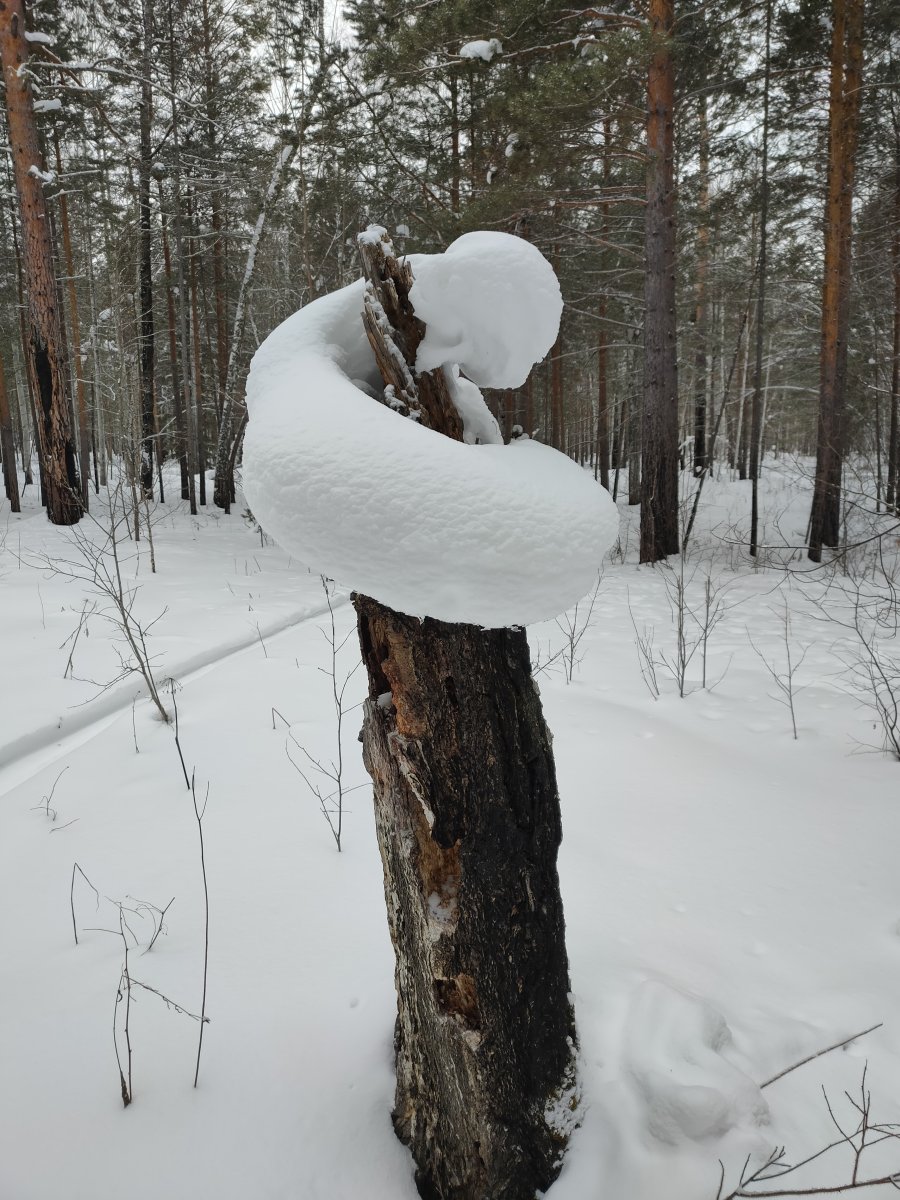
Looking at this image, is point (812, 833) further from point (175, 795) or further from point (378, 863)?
point (175, 795)

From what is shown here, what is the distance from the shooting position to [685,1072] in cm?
131

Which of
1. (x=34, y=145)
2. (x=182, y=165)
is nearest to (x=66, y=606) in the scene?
(x=34, y=145)

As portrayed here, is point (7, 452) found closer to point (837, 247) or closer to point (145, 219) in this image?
point (145, 219)

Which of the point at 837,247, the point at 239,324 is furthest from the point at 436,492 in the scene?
the point at 239,324

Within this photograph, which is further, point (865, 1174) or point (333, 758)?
point (333, 758)

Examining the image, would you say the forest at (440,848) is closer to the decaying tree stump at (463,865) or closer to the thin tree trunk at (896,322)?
the decaying tree stump at (463,865)

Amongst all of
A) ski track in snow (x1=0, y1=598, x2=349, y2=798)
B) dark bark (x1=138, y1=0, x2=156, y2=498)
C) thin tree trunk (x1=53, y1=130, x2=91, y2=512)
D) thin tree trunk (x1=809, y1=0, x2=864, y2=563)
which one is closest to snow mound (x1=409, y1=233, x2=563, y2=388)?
ski track in snow (x1=0, y1=598, x2=349, y2=798)

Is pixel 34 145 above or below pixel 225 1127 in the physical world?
above

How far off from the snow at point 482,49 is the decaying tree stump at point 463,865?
7446 mm

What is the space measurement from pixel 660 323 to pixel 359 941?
295 inches

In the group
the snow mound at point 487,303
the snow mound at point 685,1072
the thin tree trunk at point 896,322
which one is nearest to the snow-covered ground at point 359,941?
the snow mound at point 685,1072

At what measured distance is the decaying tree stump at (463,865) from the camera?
1.05m

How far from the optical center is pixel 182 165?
9.74 metres

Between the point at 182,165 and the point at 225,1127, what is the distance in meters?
12.5
